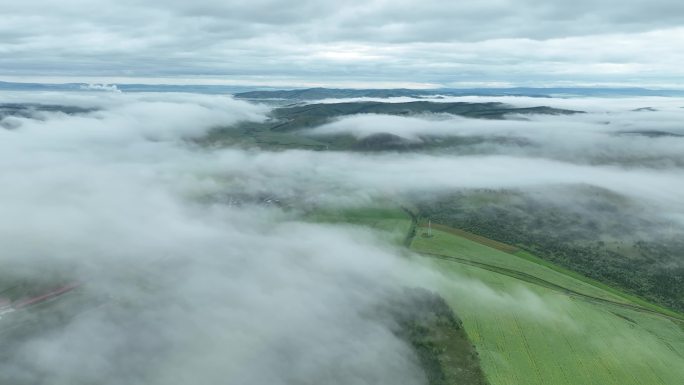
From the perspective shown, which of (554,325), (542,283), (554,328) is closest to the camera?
(554,328)

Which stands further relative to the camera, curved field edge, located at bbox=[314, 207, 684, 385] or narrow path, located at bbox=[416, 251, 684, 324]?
narrow path, located at bbox=[416, 251, 684, 324]

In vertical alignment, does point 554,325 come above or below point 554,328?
above

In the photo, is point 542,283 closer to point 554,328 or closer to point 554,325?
point 554,325

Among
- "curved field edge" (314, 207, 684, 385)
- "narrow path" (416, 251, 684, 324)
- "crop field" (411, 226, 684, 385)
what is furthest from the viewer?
"narrow path" (416, 251, 684, 324)

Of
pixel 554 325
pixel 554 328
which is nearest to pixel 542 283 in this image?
pixel 554 325

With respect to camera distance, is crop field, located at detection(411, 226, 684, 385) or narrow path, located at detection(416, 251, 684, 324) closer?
crop field, located at detection(411, 226, 684, 385)

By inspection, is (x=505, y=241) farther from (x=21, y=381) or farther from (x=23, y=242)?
(x=23, y=242)

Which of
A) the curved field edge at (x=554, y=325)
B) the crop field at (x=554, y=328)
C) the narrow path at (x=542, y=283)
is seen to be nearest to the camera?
the crop field at (x=554, y=328)

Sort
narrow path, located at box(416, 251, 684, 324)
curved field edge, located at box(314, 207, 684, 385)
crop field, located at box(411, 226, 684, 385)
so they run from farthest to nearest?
narrow path, located at box(416, 251, 684, 324)
curved field edge, located at box(314, 207, 684, 385)
crop field, located at box(411, 226, 684, 385)
